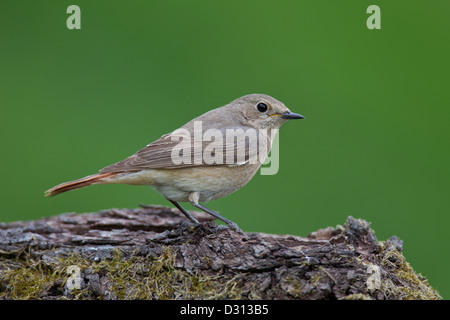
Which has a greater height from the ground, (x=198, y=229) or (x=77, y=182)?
(x=77, y=182)

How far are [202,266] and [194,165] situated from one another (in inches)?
57.5

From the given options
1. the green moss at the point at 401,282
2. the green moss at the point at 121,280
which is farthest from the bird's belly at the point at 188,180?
the green moss at the point at 401,282

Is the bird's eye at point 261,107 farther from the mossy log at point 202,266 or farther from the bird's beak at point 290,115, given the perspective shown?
the mossy log at point 202,266

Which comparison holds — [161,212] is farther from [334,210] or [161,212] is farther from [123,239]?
[334,210]

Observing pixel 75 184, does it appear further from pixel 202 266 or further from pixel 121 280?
pixel 202 266

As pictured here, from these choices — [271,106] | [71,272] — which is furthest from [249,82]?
[71,272]

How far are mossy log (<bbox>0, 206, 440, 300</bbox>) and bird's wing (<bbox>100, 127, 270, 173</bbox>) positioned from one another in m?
0.73

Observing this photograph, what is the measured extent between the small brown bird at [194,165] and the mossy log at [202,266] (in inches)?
22.5

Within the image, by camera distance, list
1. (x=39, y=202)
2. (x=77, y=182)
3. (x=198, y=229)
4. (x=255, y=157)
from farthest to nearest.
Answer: (x=39, y=202), (x=255, y=157), (x=77, y=182), (x=198, y=229)

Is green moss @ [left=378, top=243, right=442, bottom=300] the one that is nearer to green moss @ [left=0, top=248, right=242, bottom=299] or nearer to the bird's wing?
green moss @ [left=0, top=248, right=242, bottom=299]

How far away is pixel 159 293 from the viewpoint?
4121 millimetres

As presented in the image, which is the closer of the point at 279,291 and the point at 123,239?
the point at 279,291

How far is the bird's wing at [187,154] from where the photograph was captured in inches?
211
